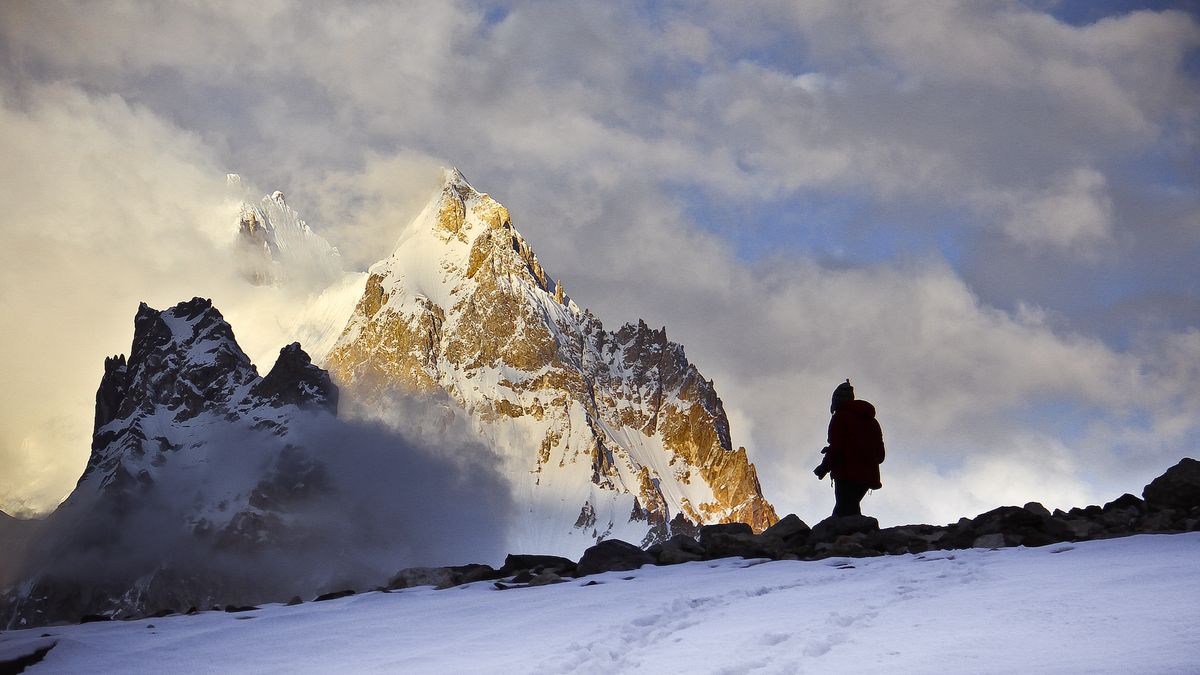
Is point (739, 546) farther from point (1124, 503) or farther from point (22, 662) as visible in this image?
point (22, 662)

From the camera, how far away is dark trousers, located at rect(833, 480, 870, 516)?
67.4ft

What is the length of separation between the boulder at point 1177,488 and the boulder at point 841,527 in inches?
166

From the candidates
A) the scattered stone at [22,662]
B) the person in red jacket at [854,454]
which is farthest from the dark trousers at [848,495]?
the scattered stone at [22,662]

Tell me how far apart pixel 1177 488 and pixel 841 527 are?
203 inches

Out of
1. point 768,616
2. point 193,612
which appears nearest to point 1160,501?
point 768,616

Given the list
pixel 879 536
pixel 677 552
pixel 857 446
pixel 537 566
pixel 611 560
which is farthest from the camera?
pixel 857 446

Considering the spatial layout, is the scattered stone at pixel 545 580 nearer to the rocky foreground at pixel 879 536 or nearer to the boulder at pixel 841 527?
the rocky foreground at pixel 879 536

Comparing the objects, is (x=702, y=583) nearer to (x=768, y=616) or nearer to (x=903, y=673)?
(x=768, y=616)

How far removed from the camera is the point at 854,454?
20562mm

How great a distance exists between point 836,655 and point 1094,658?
6.99 feet

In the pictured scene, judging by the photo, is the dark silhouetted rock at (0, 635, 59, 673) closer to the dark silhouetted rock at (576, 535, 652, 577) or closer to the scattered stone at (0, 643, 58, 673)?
the scattered stone at (0, 643, 58, 673)

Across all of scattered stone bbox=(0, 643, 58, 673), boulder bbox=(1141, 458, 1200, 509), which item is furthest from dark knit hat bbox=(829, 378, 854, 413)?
scattered stone bbox=(0, 643, 58, 673)

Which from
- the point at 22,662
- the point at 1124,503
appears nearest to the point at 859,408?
the point at 1124,503

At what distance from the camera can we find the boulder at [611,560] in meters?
17.2
